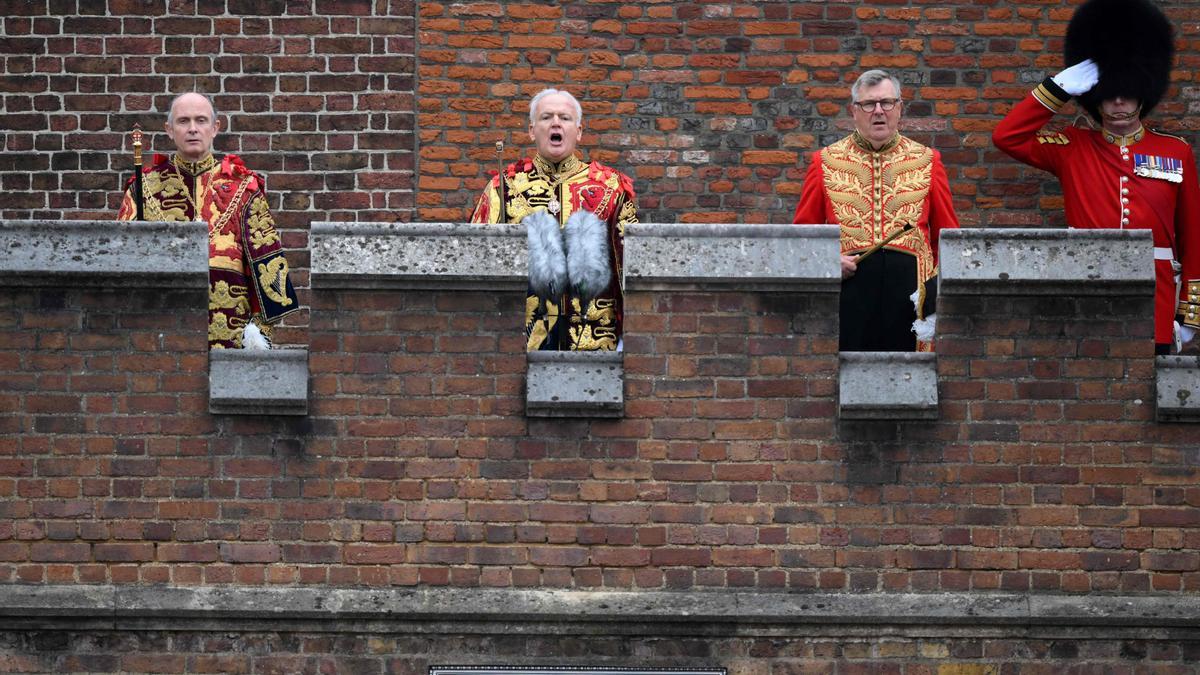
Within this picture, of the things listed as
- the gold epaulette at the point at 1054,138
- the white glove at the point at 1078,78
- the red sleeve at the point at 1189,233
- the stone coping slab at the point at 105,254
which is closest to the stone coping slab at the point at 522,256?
the stone coping slab at the point at 105,254

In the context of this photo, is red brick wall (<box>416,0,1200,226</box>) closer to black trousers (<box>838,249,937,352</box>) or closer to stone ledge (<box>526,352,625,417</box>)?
black trousers (<box>838,249,937,352</box>)

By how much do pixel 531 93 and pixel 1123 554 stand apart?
4.32m

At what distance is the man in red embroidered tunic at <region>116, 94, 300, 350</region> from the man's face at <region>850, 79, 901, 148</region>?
257cm

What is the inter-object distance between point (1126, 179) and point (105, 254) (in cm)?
453

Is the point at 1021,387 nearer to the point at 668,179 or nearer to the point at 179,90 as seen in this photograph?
the point at 668,179

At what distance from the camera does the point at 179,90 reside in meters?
12.4

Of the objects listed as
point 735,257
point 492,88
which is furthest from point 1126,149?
point 492,88

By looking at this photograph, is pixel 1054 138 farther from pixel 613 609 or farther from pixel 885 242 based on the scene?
pixel 613 609

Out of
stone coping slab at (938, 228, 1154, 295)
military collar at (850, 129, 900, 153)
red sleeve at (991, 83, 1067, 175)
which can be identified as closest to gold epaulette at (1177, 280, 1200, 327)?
red sleeve at (991, 83, 1067, 175)

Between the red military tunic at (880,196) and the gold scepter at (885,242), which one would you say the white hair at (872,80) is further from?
the gold scepter at (885,242)

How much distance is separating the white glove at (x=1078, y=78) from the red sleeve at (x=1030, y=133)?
0.24 ft

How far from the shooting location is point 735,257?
A: 9.48 m

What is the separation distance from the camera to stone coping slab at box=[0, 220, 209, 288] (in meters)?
9.45

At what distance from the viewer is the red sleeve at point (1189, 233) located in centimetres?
1061
